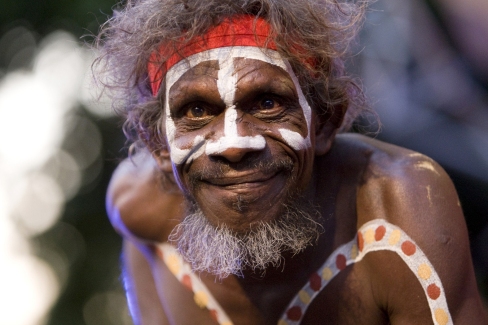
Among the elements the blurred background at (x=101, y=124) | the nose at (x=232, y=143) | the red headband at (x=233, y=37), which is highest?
the red headband at (x=233, y=37)

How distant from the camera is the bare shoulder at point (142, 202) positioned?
7.12ft

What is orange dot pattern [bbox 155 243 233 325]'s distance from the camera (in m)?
2.02

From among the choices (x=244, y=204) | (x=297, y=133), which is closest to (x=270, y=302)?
(x=244, y=204)

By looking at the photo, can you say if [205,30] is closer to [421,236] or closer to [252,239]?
[252,239]

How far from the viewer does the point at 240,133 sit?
164 cm

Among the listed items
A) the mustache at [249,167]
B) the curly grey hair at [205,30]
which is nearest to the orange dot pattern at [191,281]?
the curly grey hair at [205,30]

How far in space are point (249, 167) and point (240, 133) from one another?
0.29 feet

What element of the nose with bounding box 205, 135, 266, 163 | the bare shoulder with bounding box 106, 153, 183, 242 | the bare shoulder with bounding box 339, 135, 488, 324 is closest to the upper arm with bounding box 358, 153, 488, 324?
the bare shoulder with bounding box 339, 135, 488, 324

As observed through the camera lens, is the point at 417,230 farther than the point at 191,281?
No

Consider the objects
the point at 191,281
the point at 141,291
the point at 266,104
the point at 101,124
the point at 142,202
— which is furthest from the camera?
the point at 101,124

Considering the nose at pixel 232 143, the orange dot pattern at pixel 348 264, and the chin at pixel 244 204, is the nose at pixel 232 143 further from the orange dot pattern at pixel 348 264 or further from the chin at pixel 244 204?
the orange dot pattern at pixel 348 264

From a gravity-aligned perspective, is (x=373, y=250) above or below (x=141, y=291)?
above

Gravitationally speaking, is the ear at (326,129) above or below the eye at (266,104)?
below

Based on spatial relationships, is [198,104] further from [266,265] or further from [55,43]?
[55,43]
